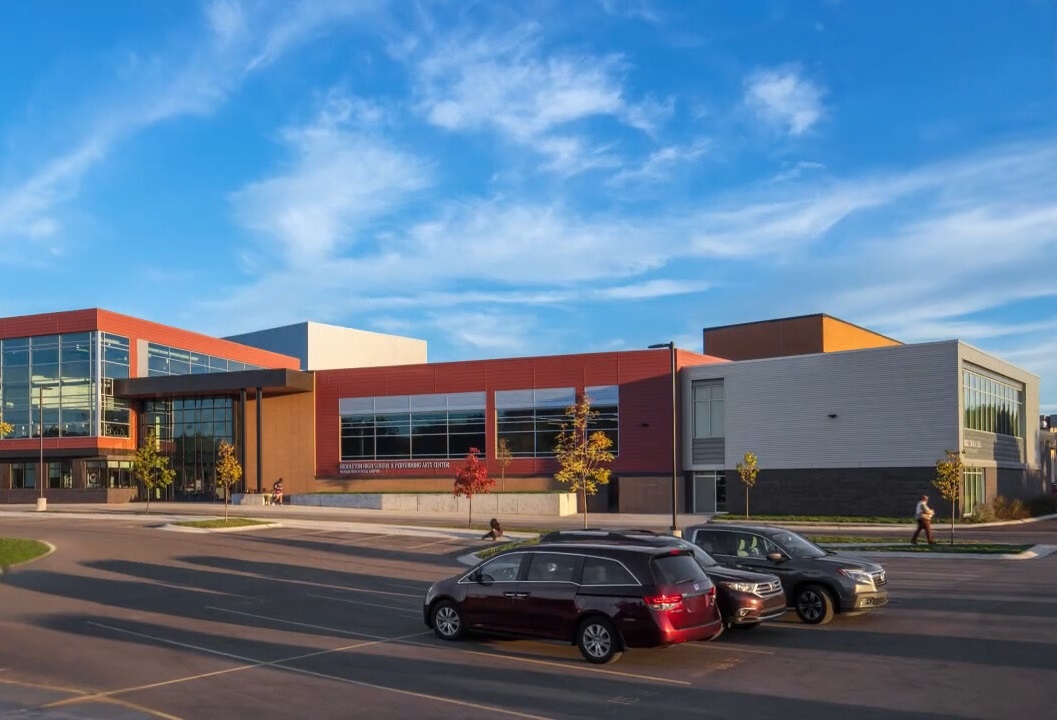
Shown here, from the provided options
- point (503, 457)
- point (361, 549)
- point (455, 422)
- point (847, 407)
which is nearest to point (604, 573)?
point (361, 549)

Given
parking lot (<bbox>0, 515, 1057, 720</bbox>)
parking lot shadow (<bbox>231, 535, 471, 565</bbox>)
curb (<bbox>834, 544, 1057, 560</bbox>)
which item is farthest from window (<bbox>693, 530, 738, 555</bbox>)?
curb (<bbox>834, 544, 1057, 560</bbox>)

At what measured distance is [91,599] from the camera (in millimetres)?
20031

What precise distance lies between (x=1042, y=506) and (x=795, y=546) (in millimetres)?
44586

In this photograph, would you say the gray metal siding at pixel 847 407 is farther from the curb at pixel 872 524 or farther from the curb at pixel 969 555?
the curb at pixel 969 555

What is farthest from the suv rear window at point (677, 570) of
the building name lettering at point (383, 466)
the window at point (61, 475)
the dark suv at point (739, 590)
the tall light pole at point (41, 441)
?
the window at point (61, 475)

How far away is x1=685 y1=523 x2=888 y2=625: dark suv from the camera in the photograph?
53.1 feet

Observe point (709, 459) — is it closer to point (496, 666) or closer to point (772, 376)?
point (772, 376)

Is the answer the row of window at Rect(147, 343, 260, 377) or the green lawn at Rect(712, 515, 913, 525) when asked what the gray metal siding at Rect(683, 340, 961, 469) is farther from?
the row of window at Rect(147, 343, 260, 377)

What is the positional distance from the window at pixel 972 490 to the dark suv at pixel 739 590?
34.3 metres

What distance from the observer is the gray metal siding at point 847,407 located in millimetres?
45125

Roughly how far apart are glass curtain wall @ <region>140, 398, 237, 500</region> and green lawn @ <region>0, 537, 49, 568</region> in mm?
32508

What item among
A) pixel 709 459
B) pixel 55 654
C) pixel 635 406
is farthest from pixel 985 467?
pixel 55 654

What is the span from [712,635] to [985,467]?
4139cm

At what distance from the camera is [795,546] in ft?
56.7
